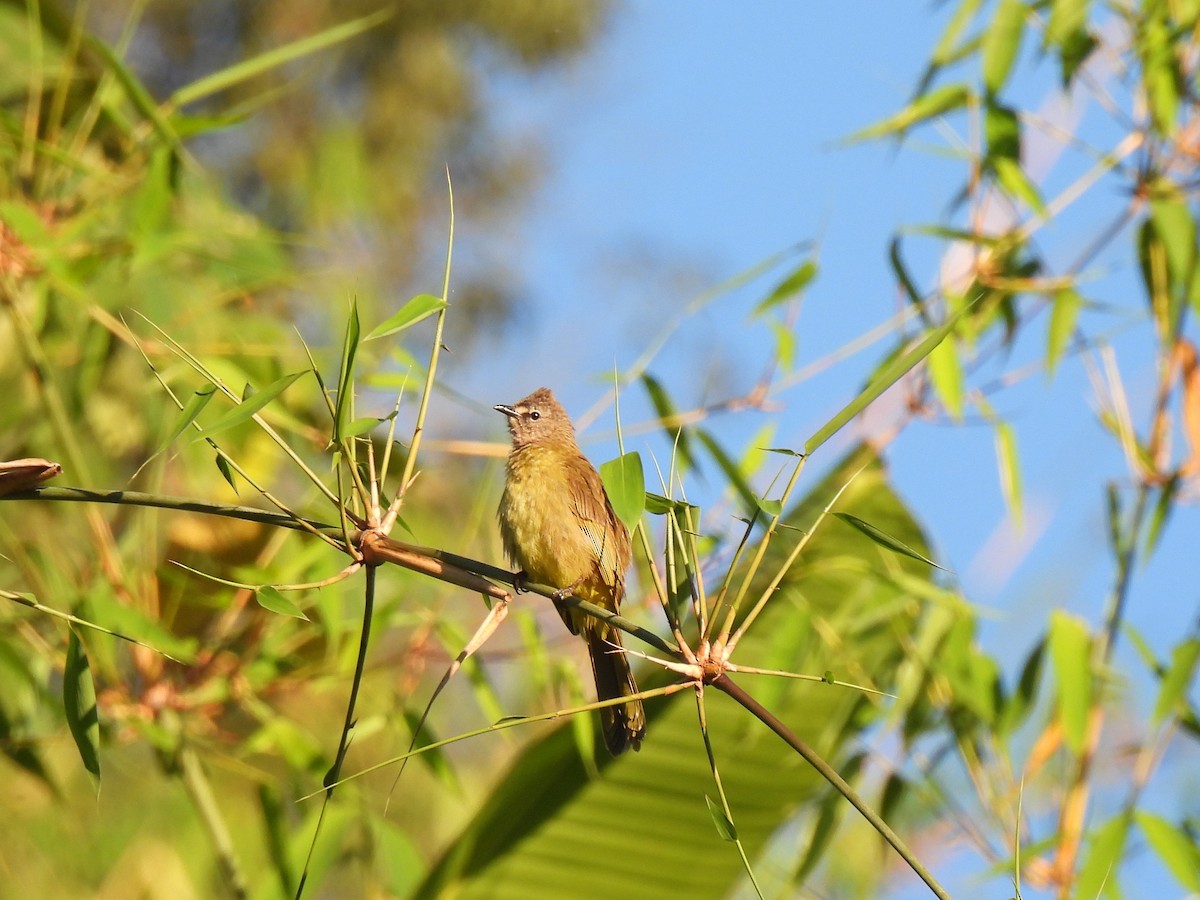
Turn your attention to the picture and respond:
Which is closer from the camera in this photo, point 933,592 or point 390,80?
point 933,592

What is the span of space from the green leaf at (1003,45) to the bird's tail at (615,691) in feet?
6.34

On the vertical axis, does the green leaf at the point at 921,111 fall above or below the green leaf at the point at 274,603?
above

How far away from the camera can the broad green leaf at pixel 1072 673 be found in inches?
142

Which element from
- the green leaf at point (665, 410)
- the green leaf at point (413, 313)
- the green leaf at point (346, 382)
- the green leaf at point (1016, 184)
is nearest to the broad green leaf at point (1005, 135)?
the green leaf at point (1016, 184)

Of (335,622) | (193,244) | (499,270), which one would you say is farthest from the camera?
(499,270)

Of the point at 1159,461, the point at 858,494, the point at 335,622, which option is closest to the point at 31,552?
the point at 335,622

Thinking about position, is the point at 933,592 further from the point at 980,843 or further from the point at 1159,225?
the point at 1159,225

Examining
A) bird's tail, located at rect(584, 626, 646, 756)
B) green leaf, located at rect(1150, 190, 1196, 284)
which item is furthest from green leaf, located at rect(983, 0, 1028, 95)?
bird's tail, located at rect(584, 626, 646, 756)

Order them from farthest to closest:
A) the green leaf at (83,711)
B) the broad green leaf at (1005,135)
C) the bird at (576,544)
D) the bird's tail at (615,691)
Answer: the broad green leaf at (1005,135)
the bird at (576,544)
the bird's tail at (615,691)
the green leaf at (83,711)

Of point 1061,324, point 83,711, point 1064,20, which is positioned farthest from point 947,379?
point 83,711

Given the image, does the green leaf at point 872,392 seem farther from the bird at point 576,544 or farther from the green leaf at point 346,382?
the bird at point 576,544

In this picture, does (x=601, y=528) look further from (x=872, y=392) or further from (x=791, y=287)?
(x=872, y=392)

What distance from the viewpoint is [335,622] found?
11.5 feet

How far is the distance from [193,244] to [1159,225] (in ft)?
8.58
